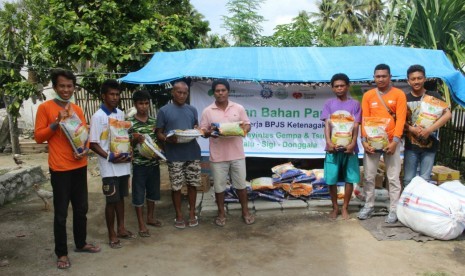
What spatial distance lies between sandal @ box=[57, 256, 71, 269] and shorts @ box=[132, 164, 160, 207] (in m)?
0.93

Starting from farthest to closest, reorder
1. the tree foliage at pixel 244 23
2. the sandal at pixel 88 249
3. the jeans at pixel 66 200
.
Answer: the tree foliage at pixel 244 23 → the sandal at pixel 88 249 → the jeans at pixel 66 200

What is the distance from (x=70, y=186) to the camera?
339 cm

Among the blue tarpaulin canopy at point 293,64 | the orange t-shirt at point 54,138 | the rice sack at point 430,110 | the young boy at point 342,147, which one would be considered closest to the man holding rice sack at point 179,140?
the orange t-shirt at point 54,138

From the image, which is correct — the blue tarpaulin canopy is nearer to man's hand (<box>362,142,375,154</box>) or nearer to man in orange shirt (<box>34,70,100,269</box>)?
man's hand (<box>362,142,375,154</box>)

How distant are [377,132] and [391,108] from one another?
315 mm

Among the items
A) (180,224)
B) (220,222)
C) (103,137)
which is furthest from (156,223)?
(103,137)

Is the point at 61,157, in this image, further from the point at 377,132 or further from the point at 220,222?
the point at 377,132

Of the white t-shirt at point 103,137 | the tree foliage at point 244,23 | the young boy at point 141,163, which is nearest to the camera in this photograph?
the white t-shirt at point 103,137

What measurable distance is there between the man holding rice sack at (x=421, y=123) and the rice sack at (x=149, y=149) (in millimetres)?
2831

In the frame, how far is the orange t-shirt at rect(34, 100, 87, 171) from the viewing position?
318 centimetres

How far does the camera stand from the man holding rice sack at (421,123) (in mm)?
4043

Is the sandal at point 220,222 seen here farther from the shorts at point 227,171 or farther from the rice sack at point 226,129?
the rice sack at point 226,129

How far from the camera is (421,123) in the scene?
161 inches

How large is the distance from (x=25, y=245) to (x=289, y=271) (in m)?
2.85
